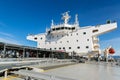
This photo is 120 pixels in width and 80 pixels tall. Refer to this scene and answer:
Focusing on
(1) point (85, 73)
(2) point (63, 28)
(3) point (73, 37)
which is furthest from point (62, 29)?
(1) point (85, 73)

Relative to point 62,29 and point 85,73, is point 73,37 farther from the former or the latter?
point 85,73

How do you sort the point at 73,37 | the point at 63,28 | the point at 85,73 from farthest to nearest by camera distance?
1. the point at 63,28
2. the point at 73,37
3. the point at 85,73

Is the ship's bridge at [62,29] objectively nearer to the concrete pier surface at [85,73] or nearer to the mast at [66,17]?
the mast at [66,17]

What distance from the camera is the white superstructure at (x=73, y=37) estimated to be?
3722 centimetres

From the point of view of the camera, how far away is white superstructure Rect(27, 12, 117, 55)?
3722cm

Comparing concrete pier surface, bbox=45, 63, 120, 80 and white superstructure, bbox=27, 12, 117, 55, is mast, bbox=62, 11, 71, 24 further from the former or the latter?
concrete pier surface, bbox=45, 63, 120, 80

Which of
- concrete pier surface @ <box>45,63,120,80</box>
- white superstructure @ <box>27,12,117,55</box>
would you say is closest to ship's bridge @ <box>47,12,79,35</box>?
white superstructure @ <box>27,12,117,55</box>

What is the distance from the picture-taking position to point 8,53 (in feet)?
126

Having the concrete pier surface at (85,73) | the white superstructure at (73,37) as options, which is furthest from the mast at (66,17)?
the concrete pier surface at (85,73)

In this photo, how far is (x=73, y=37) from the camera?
131ft

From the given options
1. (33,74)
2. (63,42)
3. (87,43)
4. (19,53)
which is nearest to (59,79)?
(33,74)

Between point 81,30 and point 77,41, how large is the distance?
3532 millimetres

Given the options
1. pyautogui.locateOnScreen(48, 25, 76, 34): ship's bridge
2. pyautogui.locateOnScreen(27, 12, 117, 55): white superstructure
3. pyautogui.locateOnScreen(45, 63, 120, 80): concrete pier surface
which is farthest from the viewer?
pyautogui.locateOnScreen(48, 25, 76, 34): ship's bridge

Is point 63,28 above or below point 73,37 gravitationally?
above
